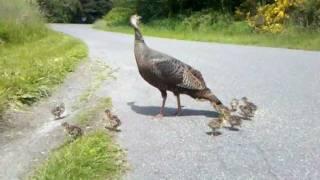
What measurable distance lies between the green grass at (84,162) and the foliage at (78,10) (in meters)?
51.0

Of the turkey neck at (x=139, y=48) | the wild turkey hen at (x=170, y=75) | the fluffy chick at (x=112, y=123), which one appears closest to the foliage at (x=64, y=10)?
the turkey neck at (x=139, y=48)

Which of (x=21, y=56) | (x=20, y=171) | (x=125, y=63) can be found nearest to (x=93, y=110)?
(x=20, y=171)

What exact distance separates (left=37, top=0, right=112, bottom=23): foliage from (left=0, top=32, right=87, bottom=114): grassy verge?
40895 millimetres

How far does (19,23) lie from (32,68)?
866 cm

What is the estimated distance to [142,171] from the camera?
605 cm

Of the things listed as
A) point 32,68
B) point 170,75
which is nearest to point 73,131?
point 170,75

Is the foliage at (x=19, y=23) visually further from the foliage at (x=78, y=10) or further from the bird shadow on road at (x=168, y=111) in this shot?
the foliage at (x=78, y=10)

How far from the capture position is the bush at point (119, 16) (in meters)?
43.0

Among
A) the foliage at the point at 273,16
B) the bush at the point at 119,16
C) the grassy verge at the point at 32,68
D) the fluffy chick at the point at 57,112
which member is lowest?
the bush at the point at 119,16

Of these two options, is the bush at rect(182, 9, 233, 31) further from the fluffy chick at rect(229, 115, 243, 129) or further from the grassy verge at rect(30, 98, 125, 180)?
the grassy verge at rect(30, 98, 125, 180)

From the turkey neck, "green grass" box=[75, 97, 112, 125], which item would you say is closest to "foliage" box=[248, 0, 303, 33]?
"green grass" box=[75, 97, 112, 125]

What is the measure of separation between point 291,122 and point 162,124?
5.51ft

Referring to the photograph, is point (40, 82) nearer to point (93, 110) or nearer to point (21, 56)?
point (93, 110)

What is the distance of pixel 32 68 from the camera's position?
11.6m
